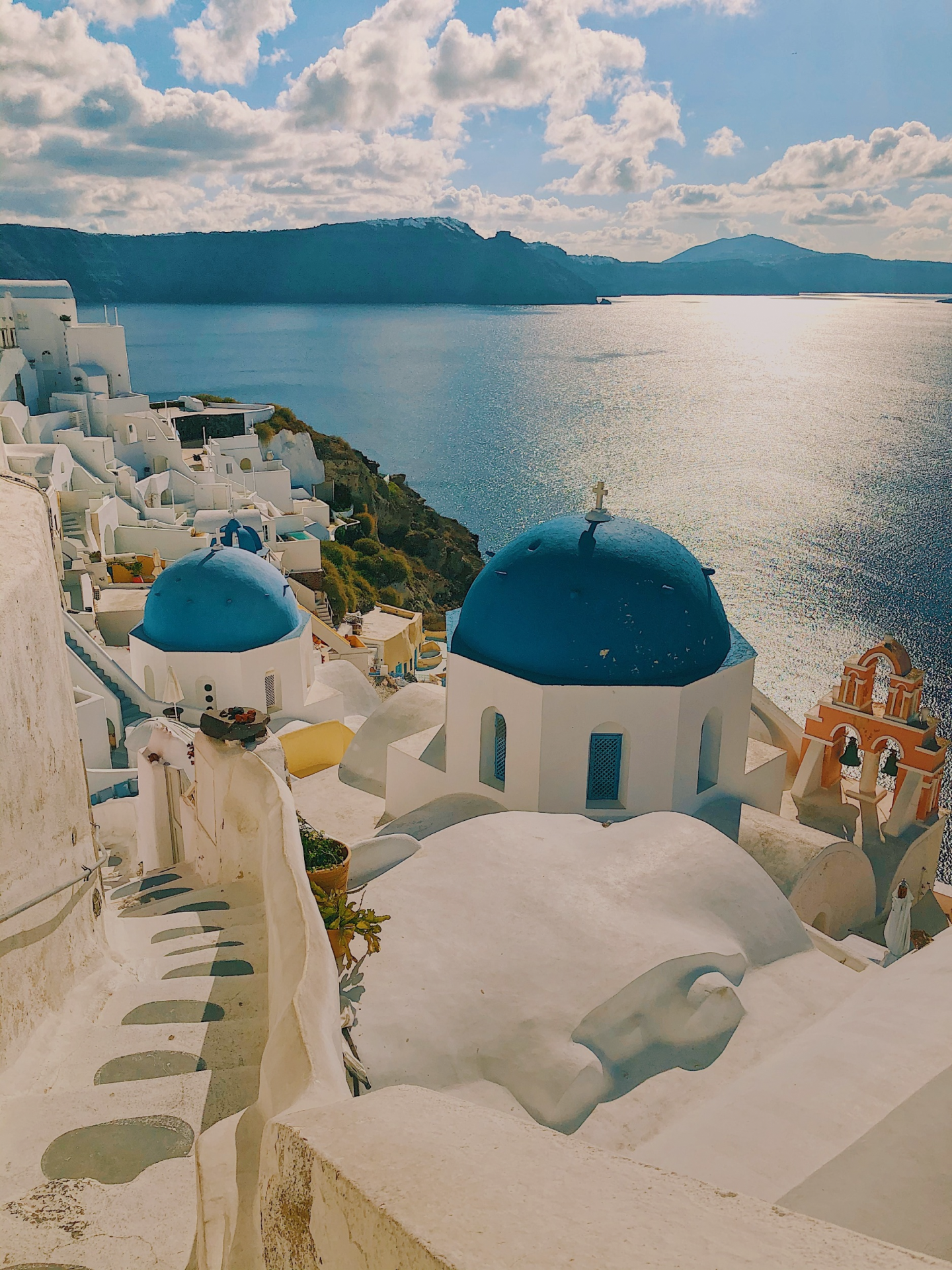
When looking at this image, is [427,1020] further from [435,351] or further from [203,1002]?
[435,351]

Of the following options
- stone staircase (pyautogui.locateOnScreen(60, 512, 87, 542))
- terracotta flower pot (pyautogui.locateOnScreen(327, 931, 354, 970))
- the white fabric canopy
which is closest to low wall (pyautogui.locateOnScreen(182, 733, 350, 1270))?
terracotta flower pot (pyautogui.locateOnScreen(327, 931, 354, 970))

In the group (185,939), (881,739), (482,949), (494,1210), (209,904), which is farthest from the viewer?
(881,739)

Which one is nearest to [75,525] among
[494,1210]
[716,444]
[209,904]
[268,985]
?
[209,904]

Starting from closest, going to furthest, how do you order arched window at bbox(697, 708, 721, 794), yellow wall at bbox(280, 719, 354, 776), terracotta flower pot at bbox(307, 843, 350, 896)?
terracotta flower pot at bbox(307, 843, 350, 896) < arched window at bbox(697, 708, 721, 794) < yellow wall at bbox(280, 719, 354, 776)

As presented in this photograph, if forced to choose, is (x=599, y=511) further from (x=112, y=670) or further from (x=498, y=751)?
(x=112, y=670)

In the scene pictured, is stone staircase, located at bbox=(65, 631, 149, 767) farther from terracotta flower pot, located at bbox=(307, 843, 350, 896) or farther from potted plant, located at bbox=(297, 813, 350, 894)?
terracotta flower pot, located at bbox=(307, 843, 350, 896)

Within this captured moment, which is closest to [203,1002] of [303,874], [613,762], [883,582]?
[303,874]
